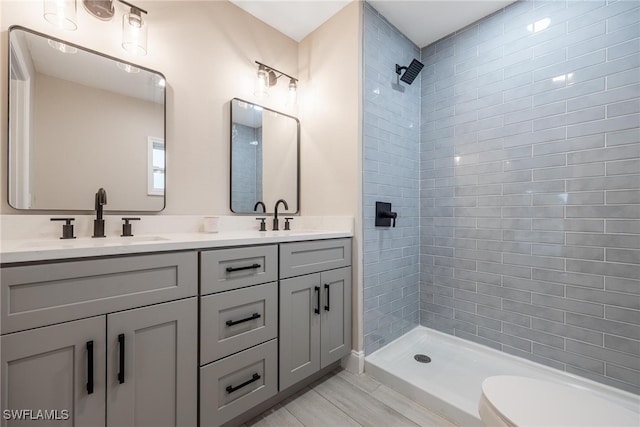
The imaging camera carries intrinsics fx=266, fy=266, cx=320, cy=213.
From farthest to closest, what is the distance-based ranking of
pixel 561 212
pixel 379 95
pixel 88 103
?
pixel 379 95
pixel 561 212
pixel 88 103

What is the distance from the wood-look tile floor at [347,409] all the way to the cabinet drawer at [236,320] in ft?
1.45

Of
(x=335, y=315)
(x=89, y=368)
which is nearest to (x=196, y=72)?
(x=89, y=368)

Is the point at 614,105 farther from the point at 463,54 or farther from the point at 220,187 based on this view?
the point at 220,187

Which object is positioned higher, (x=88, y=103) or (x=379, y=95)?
(x=379, y=95)

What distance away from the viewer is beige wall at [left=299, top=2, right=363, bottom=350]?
5.96ft

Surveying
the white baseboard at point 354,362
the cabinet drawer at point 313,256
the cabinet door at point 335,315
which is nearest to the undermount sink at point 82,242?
the cabinet drawer at point 313,256

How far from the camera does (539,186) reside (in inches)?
67.7

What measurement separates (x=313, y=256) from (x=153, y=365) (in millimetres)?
891

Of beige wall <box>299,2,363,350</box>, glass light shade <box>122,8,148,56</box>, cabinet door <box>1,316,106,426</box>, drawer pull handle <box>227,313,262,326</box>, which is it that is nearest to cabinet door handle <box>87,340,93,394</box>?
cabinet door <box>1,316,106,426</box>

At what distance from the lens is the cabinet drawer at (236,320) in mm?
1146

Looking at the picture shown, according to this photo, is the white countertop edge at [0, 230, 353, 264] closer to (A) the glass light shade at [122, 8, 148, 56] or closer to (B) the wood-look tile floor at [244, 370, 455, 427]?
(B) the wood-look tile floor at [244, 370, 455, 427]

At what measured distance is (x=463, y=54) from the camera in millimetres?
2084

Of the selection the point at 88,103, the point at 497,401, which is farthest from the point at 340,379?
the point at 88,103

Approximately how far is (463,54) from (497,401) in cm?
228
